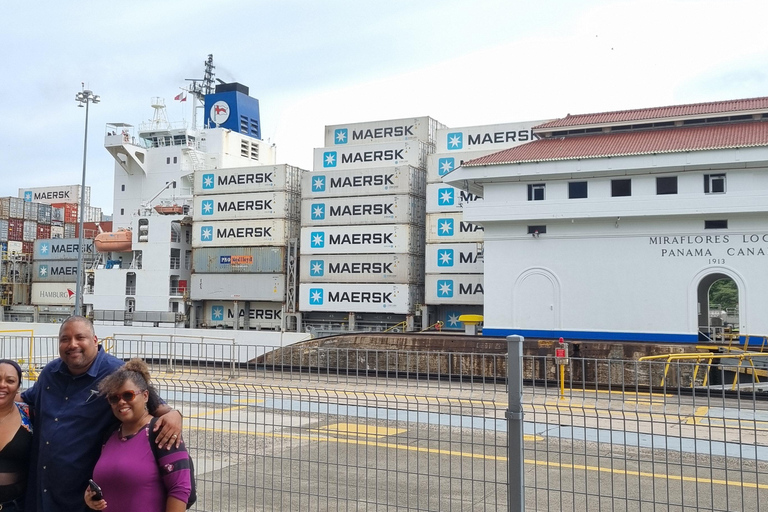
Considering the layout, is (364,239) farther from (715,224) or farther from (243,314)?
(715,224)

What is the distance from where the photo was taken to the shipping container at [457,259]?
108 ft

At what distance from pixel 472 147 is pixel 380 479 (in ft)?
95.2

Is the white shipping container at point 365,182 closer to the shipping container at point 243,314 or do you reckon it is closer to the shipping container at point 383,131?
the shipping container at point 383,131

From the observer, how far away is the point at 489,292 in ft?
86.3

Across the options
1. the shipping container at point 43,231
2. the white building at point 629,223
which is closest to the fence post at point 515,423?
the white building at point 629,223

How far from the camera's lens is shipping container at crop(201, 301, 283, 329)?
38.3 metres

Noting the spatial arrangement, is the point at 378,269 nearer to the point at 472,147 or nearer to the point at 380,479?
the point at 472,147

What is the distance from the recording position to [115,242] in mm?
41750

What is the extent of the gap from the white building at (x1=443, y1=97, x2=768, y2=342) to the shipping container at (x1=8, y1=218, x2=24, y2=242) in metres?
37.8

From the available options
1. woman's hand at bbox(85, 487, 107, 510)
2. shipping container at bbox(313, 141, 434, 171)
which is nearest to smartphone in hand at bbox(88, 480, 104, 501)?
woman's hand at bbox(85, 487, 107, 510)

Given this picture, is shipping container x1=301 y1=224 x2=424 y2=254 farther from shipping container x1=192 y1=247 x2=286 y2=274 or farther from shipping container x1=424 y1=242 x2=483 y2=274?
shipping container x1=192 y1=247 x2=286 y2=274

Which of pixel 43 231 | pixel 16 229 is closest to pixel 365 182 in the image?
pixel 16 229

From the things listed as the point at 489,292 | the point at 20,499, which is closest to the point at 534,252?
the point at 489,292

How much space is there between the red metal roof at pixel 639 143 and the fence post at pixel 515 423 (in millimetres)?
22045
